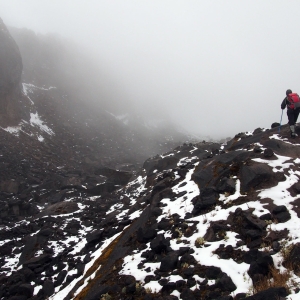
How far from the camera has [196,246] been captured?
7945 millimetres

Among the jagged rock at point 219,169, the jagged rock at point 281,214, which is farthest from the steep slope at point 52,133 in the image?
the jagged rock at point 281,214

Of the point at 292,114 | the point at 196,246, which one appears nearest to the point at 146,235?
the point at 196,246

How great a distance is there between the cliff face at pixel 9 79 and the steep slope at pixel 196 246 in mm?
36420

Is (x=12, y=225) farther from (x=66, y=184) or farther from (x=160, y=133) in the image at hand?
(x=160, y=133)

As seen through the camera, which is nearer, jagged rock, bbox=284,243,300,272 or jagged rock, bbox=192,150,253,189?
jagged rock, bbox=284,243,300,272

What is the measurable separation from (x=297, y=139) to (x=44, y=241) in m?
15.3

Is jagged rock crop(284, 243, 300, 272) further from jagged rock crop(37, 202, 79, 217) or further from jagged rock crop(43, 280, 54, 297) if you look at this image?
jagged rock crop(37, 202, 79, 217)

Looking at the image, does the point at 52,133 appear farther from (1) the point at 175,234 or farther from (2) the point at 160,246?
(2) the point at 160,246

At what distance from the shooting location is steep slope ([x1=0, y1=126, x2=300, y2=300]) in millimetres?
6223

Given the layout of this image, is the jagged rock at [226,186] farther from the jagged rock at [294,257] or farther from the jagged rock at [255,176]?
the jagged rock at [294,257]

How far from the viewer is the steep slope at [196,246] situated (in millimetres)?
6223

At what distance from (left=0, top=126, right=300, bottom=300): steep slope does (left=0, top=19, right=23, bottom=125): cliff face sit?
119ft

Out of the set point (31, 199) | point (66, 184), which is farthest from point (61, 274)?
point (66, 184)

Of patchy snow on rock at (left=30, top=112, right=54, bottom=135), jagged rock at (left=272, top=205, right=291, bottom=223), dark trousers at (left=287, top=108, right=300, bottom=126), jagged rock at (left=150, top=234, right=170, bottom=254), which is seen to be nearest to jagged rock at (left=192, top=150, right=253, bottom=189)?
dark trousers at (left=287, top=108, right=300, bottom=126)
